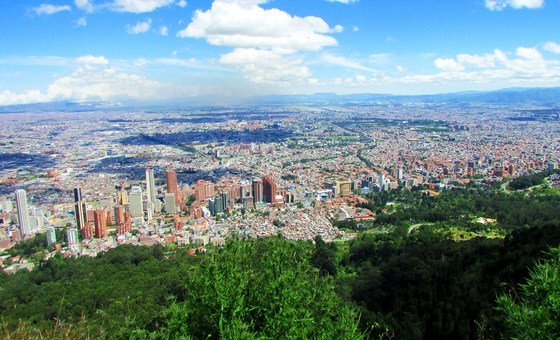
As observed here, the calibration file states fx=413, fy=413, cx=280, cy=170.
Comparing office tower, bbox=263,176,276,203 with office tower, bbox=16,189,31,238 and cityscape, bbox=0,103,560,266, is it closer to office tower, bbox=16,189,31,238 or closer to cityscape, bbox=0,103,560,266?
cityscape, bbox=0,103,560,266

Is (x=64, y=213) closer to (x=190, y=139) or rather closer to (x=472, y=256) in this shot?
(x=472, y=256)

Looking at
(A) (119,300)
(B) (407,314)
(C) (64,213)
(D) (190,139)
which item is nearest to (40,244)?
(C) (64,213)

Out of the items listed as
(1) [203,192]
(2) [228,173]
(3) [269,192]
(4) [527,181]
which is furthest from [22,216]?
(4) [527,181]

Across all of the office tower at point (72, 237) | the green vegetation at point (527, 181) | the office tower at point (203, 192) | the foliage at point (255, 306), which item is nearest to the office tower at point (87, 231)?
the office tower at point (72, 237)

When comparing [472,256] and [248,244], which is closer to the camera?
[248,244]

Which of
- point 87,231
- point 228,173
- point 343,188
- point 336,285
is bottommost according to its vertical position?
point 343,188

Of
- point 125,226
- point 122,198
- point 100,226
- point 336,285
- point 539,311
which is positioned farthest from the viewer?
point 122,198

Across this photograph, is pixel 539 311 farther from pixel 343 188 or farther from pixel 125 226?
pixel 343 188

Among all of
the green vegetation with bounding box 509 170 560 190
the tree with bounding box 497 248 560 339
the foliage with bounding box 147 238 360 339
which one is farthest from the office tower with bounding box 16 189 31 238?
the green vegetation with bounding box 509 170 560 190
